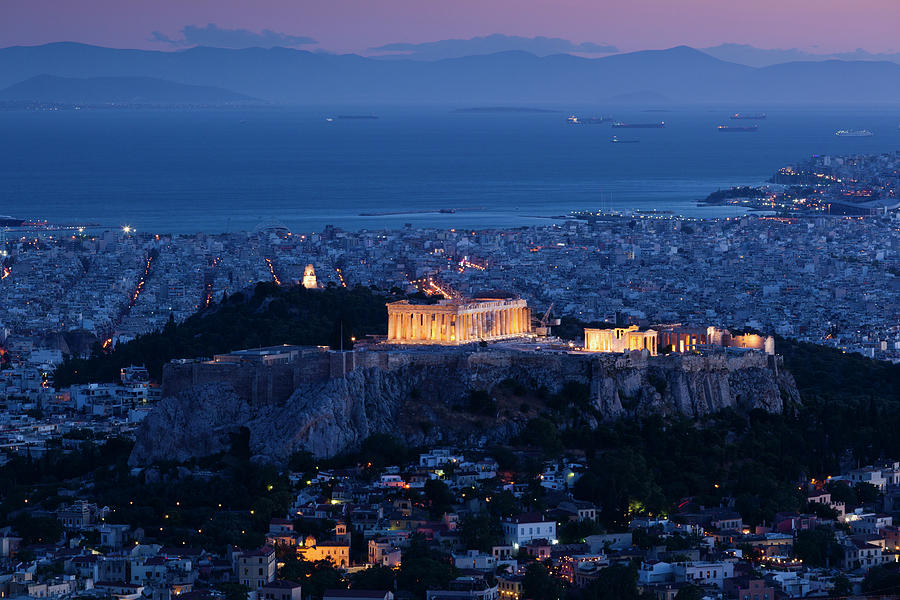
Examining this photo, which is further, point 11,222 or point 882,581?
point 11,222

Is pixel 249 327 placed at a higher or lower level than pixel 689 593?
higher

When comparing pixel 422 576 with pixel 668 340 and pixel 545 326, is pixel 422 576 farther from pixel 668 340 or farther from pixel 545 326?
pixel 545 326

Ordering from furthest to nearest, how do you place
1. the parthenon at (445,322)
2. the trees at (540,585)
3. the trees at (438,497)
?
1. the parthenon at (445,322)
2. the trees at (438,497)
3. the trees at (540,585)

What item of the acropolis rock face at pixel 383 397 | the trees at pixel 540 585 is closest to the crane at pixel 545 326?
the acropolis rock face at pixel 383 397

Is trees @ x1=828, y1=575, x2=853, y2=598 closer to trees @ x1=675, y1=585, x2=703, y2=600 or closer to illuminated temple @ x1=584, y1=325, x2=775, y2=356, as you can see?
trees @ x1=675, y1=585, x2=703, y2=600

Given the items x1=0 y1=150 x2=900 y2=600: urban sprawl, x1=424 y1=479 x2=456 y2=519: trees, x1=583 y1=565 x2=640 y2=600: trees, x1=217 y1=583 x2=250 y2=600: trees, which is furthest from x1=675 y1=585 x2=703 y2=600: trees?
x1=217 y1=583 x2=250 y2=600: trees

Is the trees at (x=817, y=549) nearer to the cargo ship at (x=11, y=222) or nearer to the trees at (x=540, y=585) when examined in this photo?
the trees at (x=540, y=585)

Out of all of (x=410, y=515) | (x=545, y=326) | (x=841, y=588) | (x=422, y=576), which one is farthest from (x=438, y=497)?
(x=545, y=326)

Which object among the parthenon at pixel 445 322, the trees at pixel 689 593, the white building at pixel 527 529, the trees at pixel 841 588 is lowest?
the trees at pixel 841 588
